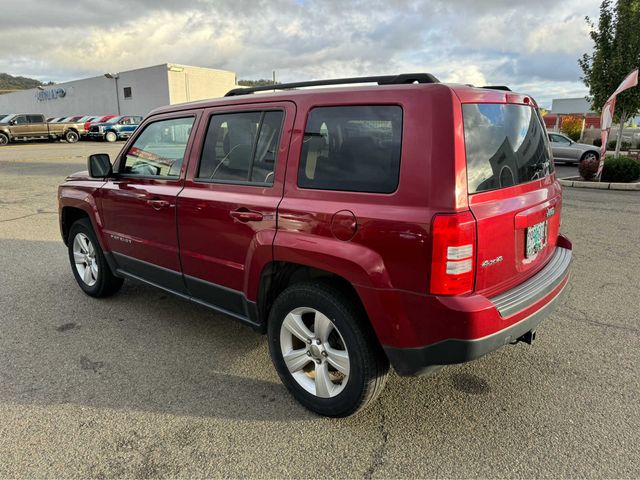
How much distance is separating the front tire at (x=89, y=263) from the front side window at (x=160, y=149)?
0.90 meters

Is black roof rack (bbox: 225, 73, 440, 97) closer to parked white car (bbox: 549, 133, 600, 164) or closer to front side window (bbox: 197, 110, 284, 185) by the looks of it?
A: front side window (bbox: 197, 110, 284, 185)

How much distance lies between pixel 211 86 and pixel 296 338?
Result: 38.9 meters

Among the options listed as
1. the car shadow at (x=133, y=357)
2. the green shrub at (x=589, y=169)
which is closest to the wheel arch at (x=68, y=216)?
the car shadow at (x=133, y=357)

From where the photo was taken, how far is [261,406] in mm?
2820

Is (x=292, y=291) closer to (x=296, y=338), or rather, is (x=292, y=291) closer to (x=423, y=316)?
(x=296, y=338)

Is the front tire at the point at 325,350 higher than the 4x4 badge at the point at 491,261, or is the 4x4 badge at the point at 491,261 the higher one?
the 4x4 badge at the point at 491,261

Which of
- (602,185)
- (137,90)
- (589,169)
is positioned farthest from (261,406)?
(137,90)

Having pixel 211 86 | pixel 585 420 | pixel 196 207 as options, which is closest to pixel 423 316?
pixel 585 420

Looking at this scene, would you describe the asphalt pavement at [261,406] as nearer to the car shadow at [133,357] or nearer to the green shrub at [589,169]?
the car shadow at [133,357]

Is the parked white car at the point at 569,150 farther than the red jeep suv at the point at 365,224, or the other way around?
the parked white car at the point at 569,150

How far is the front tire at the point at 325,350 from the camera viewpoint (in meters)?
2.48

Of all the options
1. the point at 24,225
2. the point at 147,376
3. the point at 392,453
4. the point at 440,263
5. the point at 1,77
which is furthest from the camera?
the point at 1,77

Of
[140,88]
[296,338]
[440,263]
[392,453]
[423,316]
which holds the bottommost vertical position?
[392,453]

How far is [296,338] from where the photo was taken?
2.88 meters
